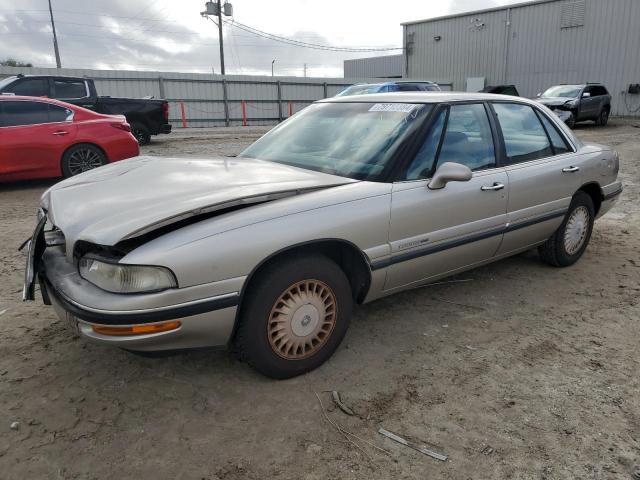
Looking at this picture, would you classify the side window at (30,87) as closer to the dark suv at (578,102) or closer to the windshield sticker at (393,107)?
the windshield sticker at (393,107)

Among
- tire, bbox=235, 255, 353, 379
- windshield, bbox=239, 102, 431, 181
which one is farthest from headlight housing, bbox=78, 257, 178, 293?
windshield, bbox=239, 102, 431, 181

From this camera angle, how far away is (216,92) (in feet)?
75.7

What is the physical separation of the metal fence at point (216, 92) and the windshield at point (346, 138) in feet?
60.9

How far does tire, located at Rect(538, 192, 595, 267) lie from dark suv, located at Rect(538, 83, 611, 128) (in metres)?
13.6

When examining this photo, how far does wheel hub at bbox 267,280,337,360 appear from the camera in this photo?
2.54 m

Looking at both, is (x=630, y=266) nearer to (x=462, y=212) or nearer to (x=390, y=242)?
(x=462, y=212)

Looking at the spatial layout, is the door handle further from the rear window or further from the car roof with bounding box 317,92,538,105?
the rear window

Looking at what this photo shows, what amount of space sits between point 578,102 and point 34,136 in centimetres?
1680

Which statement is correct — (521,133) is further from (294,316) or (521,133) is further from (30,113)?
A: (30,113)

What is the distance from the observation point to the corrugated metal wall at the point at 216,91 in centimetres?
2058

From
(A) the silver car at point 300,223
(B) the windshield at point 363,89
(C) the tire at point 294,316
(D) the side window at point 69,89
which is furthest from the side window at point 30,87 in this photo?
(C) the tire at point 294,316

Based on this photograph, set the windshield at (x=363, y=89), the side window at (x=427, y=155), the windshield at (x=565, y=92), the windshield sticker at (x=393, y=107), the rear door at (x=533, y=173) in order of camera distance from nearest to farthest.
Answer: the side window at (x=427, y=155) → the windshield sticker at (x=393, y=107) → the rear door at (x=533, y=173) → the windshield at (x=363, y=89) → the windshield at (x=565, y=92)

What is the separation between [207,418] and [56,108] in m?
6.84

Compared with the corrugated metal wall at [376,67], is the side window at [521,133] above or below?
below
